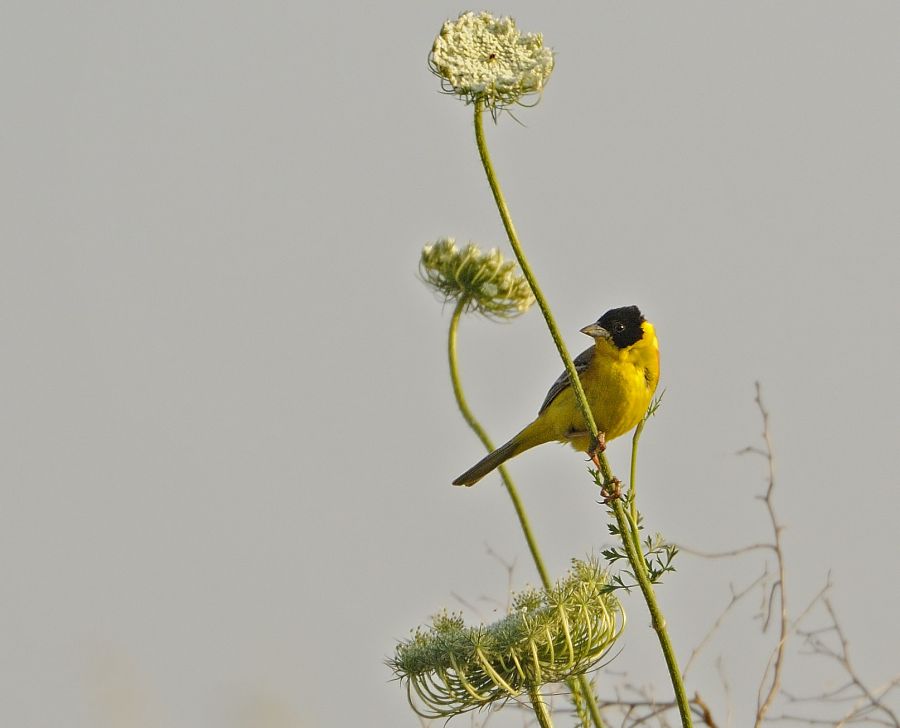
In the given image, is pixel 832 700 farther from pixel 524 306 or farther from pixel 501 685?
pixel 524 306

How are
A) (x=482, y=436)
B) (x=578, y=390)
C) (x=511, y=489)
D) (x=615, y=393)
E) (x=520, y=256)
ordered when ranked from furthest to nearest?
(x=615, y=393)
(x=482, y=436)
(x=511, y=489)
(x=578, y=390)
(x=520, y=256)

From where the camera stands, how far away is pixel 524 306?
17.9ft

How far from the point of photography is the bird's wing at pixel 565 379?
5361 millimetres

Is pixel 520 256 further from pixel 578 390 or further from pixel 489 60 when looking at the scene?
pixel 489 60

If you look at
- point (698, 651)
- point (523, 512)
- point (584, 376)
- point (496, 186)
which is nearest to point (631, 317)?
point (584, 376)

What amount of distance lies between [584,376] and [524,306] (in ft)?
1.46

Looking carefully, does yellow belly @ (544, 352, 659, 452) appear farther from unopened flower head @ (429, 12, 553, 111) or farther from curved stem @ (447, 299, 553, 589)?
unopened flower head @ (429, 12, 553, 111)

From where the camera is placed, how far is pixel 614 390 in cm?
510

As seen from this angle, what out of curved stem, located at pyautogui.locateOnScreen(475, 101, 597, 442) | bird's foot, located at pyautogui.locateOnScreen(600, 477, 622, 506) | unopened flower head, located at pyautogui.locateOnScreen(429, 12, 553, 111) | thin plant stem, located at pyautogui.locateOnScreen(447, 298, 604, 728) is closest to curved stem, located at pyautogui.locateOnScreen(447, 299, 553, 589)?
thin plant stem, located at pyautogui.locateOnScreen(447, 298, 604, 728)

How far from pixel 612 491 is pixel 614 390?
6.79ft

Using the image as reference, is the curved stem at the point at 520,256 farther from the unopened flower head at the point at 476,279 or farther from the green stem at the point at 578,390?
the unopened flower head at the point at 476,279

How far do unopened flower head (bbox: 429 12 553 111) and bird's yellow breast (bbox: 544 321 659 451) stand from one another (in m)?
2.33

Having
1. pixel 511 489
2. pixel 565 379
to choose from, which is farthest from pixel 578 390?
pixel 565 379

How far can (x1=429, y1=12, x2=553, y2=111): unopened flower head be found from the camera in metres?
2.86
